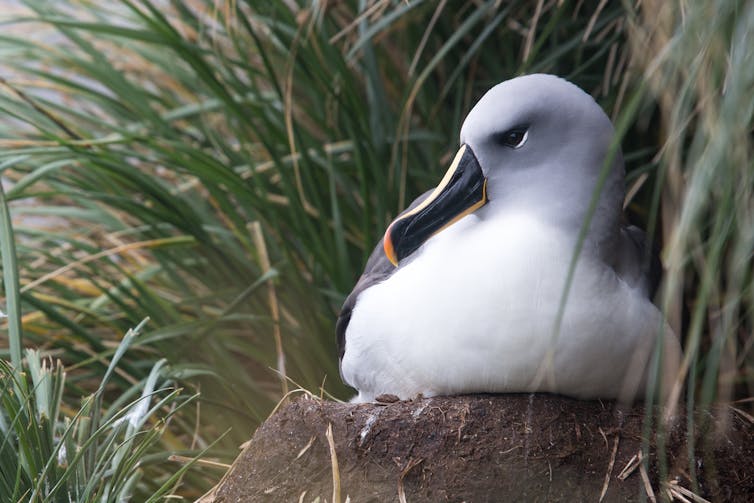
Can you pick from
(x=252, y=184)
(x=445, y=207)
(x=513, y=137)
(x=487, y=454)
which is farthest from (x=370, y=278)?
(x=252, y=184)

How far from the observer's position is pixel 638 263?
232cm

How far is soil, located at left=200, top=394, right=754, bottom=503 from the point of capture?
6.68 feet

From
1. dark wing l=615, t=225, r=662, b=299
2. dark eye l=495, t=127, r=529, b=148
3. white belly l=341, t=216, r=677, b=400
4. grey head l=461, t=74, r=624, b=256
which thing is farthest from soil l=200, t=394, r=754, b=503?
dark eye l=495, t=127, r=529, b=148

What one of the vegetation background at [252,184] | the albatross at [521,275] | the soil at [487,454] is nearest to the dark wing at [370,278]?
the albatross at [521,275]

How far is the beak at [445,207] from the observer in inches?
89.2

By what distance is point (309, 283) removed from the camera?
11.4 feet

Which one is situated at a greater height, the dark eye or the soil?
the dark eye

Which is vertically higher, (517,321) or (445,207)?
(445,207)

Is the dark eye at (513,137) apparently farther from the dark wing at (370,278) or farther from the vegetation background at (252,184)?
the vegetation background at (252,184)

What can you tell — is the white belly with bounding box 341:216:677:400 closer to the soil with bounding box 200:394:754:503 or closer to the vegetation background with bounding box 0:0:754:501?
the soil with bounding box 200:394:754:503

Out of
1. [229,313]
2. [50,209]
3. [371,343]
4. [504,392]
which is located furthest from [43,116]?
[504,392]

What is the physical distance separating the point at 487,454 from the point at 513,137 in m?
0.73

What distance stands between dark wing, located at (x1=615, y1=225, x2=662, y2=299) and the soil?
1.03 feet

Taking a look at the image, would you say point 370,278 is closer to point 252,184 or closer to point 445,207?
point 445,207
